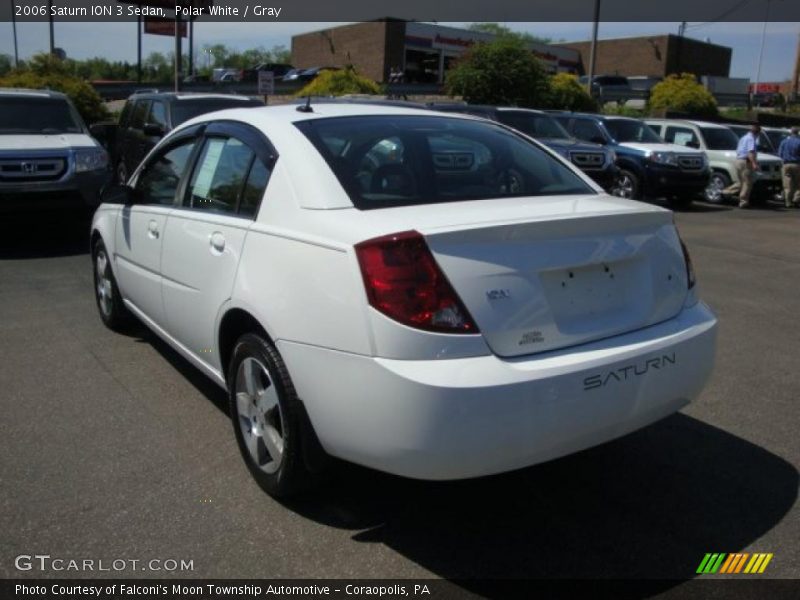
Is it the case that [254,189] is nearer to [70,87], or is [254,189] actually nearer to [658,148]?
[658,148]

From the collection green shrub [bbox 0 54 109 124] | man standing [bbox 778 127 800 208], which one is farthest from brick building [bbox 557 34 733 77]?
green shrub [bbox 0 54 109 124]

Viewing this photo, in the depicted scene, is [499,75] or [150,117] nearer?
[150,117]

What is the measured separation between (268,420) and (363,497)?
56 cm

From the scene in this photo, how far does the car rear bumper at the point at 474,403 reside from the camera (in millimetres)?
2604

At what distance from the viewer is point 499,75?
23453mm

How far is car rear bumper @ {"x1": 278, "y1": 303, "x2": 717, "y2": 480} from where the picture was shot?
2604 mm

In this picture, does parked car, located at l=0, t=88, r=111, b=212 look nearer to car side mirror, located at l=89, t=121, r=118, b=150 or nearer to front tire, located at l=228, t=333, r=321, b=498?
car side mirror, located at l=89, t=121, r=118, b=150

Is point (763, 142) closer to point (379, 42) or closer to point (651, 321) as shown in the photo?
point (651, 321)

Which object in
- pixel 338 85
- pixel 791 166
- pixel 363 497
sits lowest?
pixel 363 497

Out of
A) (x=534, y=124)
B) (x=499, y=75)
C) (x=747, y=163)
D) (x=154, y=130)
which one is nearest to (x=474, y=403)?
(x=154, y=130)

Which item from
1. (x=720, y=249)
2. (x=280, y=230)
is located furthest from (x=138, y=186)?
(x=720, y=249)

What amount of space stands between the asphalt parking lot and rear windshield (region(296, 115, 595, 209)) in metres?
1.26

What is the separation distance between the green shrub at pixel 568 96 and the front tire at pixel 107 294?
71.7ft

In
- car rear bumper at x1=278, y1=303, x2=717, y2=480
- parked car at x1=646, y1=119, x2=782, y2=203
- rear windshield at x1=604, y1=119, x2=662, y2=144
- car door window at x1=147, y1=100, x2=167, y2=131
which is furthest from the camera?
parked car at x1=646, y1=119, x2=782, y2=203
